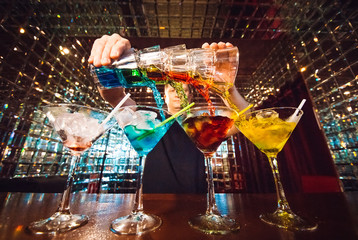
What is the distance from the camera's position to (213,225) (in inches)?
19.3

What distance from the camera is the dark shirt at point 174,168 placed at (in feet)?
6.06

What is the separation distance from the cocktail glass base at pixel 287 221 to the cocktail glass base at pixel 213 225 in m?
0.14

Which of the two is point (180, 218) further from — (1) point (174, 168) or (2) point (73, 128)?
(1) point (174, 168)

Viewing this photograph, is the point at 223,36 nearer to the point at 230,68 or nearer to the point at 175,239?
the point at 230,68

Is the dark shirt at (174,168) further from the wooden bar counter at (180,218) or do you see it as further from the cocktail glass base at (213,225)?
the cocktail glass base at (213,225)

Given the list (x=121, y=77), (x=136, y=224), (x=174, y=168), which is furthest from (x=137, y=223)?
(x=174, y=168)

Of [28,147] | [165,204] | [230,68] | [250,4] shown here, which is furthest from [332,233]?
[250,4]

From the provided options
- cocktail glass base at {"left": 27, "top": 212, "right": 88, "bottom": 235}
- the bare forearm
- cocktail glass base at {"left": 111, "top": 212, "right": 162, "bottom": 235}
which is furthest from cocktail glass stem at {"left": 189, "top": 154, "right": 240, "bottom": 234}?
the bare forearm

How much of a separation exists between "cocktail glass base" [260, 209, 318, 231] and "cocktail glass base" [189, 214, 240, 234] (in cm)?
14

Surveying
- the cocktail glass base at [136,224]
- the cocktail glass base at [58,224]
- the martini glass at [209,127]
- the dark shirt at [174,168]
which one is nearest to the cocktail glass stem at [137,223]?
the cocktail glass base at [136,224]

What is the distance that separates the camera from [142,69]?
2.47 feet

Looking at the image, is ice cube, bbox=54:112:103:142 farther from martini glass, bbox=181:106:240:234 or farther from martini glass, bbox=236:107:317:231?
martini glass, bbox=236:107:317:231

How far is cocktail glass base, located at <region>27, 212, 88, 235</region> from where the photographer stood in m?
0.46

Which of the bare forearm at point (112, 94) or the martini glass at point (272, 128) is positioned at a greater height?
the bare forearm at point (112, 94)
